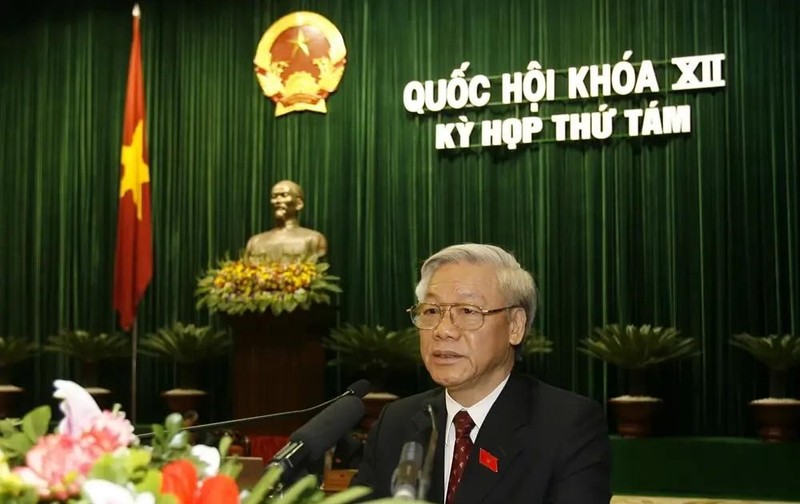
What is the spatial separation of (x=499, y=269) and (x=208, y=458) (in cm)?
153

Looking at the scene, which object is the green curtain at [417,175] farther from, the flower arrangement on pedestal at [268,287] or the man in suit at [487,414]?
the man in suit at [487,414]

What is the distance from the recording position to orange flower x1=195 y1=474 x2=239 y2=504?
2.63 feet

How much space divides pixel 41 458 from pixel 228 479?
16 cm

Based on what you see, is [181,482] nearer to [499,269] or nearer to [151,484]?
[151,484]

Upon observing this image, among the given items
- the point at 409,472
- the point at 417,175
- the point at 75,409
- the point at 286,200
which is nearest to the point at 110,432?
the point at 75,409

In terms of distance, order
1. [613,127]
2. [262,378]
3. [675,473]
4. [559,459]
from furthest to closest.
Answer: [613,127]
[262,378]
[675,473]
[559,459]

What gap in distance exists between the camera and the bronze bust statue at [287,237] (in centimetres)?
766

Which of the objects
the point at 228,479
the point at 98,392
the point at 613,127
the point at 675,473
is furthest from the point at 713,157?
the point at 228,479

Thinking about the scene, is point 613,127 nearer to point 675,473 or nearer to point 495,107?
point 495,107

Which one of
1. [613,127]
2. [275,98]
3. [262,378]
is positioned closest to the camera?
[262,378]

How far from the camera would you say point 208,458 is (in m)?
0.94

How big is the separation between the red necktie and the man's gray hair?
272 millimetres

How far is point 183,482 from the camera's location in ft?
2.69

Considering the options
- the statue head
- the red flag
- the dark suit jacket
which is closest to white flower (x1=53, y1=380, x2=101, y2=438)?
the dark suit jacket
